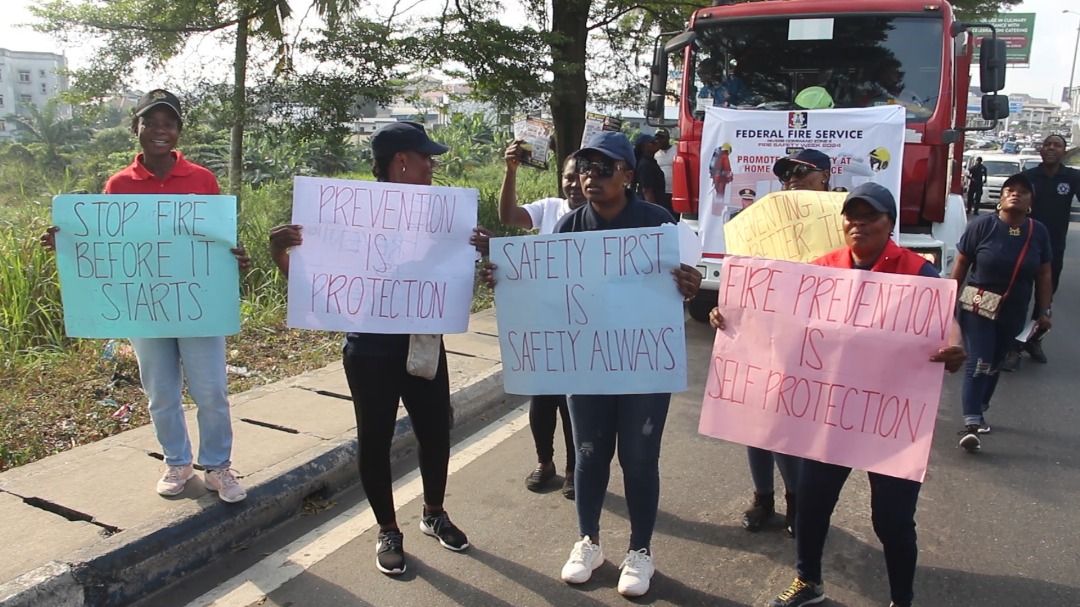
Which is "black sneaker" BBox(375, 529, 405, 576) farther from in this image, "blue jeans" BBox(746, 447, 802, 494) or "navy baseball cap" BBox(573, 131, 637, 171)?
"navy baseball cap" BBox(573, 131, 637, 171)

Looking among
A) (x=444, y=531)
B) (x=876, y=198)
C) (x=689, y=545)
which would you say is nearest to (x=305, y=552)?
(x=444, y=531)

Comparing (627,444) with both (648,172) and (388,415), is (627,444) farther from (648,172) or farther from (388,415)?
(648,172)

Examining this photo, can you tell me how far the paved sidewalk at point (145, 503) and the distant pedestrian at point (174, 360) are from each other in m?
0.15

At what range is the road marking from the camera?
10.7 ft

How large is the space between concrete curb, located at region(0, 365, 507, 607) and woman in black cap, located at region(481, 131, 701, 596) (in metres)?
1.50

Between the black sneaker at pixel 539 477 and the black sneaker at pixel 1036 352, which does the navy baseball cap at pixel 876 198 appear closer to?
the black sneaker at pixel 539 477

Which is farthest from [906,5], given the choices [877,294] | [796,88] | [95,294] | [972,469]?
[95,294]

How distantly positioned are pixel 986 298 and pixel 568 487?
2739mm

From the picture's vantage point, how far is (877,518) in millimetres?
2854

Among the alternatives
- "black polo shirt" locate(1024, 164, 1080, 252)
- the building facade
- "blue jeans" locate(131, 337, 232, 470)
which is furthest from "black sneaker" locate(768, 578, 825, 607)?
the building facade

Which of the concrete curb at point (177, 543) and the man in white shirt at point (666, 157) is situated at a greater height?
the man in white shirt at point (666, 157)

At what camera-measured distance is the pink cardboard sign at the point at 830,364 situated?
8.86 feet

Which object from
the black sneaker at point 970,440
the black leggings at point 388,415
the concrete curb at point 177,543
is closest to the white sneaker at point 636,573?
the black leggings at point 388,415

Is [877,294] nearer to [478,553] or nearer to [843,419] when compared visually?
[843,419]
